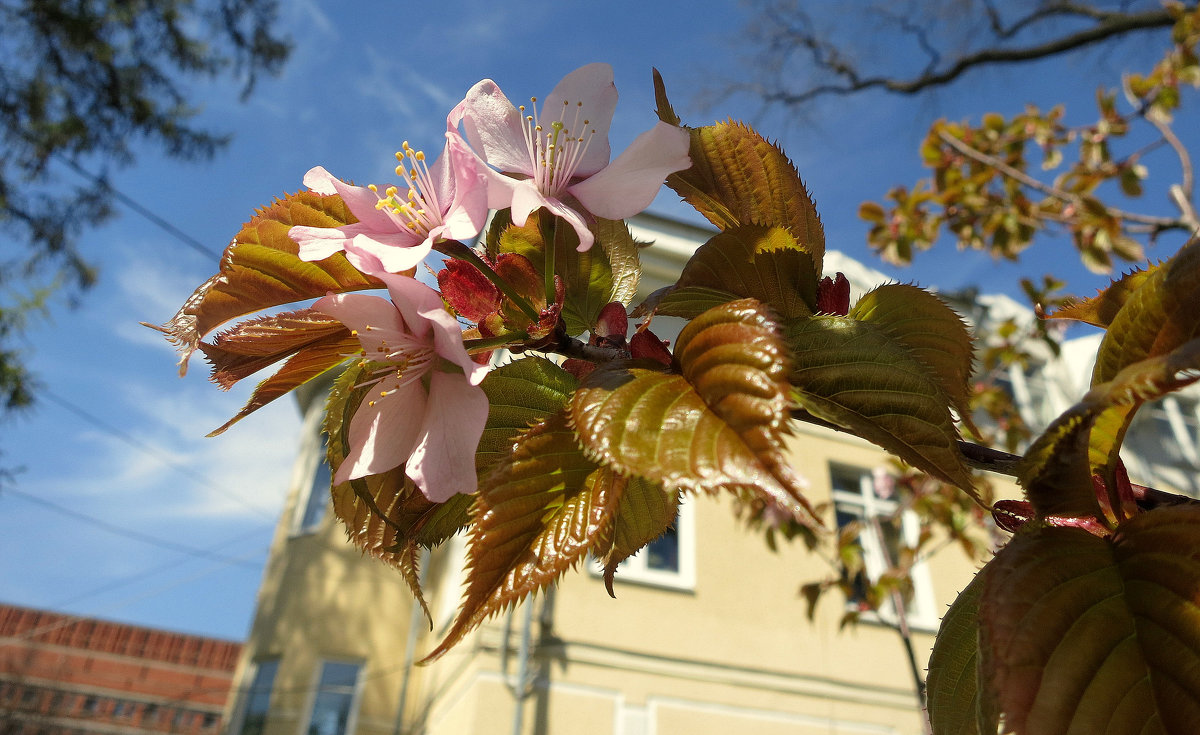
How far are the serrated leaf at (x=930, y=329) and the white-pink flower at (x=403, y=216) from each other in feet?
0.87

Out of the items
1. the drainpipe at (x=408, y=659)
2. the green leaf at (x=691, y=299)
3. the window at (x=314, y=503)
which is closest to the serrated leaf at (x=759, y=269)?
the green leaf at (x=691, y=299)

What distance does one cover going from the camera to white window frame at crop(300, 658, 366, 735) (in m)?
8.06

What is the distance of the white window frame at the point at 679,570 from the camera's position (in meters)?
6.41

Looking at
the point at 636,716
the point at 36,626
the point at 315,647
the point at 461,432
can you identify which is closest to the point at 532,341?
the point at 461,432

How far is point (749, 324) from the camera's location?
0.36m

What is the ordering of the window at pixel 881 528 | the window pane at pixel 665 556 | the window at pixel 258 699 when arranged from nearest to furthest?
the window pane at pixel 665 556
the window at pixel 881 528
the window at pixel 258 699

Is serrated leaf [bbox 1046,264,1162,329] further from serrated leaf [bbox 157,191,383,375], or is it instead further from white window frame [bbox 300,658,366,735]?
white window frame [bbox 300,658,366,735]

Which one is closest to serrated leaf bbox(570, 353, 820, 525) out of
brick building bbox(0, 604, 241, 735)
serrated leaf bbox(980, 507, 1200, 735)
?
serrated leaf bbox(980, 507, 1200, 735)

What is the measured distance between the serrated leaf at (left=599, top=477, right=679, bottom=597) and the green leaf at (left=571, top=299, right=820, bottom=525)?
0.12m

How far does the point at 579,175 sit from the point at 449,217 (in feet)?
0.42

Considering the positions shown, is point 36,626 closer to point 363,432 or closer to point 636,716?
point 636,716

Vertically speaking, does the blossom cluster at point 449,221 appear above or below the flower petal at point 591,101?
below

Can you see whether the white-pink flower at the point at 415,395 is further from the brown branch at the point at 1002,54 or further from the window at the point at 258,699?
the window at the point at 258,699

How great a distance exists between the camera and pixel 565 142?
52 centimetres
